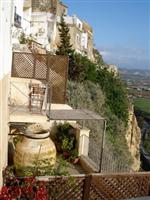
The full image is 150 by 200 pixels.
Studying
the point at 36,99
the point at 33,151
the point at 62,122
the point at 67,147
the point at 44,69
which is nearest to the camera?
the point at 33,151

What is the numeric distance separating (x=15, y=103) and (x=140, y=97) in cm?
11054

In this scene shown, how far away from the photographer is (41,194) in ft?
24.7

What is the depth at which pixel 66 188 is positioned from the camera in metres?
8.09

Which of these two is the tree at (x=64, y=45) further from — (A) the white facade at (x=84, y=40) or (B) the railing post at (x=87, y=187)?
(B) the railing post at (x=87, y=187)

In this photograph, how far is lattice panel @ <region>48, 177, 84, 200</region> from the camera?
26.3 feet

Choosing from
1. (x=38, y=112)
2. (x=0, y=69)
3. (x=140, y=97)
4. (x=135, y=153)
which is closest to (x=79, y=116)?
(x=38, y=112)

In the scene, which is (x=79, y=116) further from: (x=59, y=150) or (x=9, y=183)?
(x=9, y=183)

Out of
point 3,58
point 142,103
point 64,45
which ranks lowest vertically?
point 142,103

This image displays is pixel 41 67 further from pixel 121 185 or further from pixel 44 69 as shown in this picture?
pixel 121 185

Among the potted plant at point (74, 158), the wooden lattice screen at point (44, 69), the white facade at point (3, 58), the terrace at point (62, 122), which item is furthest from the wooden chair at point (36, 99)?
the white facade at point (3, 58)

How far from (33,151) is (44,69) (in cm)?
540

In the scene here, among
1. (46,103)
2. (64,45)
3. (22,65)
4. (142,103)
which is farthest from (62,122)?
(142,103)

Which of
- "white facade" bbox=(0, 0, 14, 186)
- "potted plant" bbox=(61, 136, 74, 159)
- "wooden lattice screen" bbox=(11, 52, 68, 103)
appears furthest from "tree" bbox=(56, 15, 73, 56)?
"white facade" bbox=(0, 0, 14, 186)

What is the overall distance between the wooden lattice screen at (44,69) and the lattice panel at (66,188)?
648 centimetres
